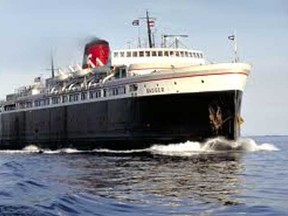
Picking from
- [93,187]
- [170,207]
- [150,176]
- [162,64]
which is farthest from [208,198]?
[162,64]

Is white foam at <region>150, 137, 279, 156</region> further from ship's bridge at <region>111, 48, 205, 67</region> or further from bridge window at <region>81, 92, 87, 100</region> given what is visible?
bridge window at <region>81, 92, 87, 100</region>

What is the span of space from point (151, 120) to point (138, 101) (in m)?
2.17

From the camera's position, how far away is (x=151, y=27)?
58.0 meters

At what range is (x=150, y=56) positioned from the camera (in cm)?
5297

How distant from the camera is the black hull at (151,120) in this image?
140 feet

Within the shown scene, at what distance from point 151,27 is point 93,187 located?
39119 mm

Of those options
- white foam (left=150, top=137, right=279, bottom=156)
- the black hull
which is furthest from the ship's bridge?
white foam (left=150, top=137, right=279, bottom=156)

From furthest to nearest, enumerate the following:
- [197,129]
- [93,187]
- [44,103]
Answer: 1. [44,103]
2. [197,129]
3. [93,187]

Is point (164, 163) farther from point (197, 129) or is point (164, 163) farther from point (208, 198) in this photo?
point (208, 198)

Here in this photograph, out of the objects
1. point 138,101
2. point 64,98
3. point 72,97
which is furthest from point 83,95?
point 138,101

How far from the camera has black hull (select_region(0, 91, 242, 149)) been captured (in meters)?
42.7

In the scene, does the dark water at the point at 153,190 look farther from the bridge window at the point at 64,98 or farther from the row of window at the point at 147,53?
the bridge window at the point at 64,98

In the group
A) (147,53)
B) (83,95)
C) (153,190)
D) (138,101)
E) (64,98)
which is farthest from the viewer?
(64,98)

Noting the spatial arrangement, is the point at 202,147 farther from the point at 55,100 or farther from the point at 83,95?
the point at 55,100
